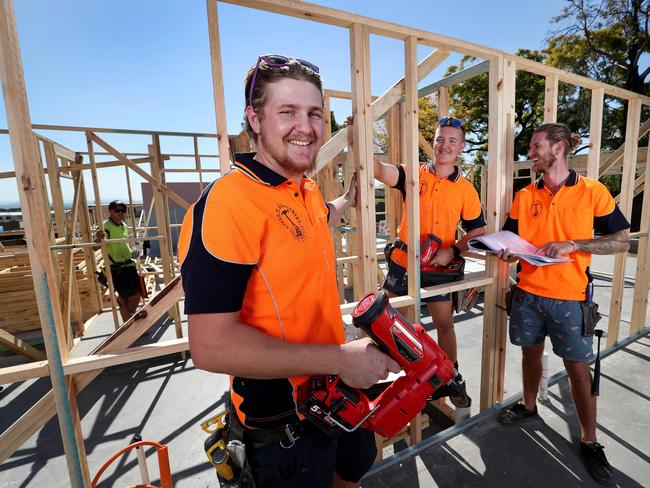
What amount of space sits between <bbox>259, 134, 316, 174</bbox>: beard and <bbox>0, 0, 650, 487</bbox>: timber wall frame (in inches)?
19.3

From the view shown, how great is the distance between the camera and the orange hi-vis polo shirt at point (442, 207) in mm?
2488

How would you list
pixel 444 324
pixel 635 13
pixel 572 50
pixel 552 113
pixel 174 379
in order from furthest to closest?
pixel 572 50 < pixel 635 13 < pixel 174 379 < pixel 552 113 < pixel 444 324

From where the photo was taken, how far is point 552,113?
2.74 m

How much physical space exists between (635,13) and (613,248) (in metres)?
16.5

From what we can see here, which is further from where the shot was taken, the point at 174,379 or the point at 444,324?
the point at 174,379

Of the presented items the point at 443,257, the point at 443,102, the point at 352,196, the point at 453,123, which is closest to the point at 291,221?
the point at 352,196

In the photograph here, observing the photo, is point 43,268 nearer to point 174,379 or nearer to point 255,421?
point 255,421

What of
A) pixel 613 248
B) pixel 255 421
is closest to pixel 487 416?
pixel 613 248

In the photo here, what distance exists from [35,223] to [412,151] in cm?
189

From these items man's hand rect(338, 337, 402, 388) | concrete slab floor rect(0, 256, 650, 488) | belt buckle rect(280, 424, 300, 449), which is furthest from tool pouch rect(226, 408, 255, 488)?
concrete slab floor rect(0, 256, 650, 488)

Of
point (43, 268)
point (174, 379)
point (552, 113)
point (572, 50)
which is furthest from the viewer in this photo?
point (572, 50)

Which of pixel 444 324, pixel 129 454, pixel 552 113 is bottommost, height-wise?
pixel 129 454

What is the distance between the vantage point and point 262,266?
105cm

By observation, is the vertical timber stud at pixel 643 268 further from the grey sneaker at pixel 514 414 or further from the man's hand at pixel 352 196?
the man's hand at pixel 352 196
